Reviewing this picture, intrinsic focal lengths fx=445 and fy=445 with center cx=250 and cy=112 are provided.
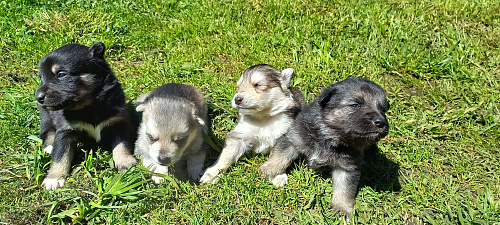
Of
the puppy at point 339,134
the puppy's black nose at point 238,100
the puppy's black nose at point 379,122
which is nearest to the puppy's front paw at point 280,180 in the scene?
the puppy at point 339,134

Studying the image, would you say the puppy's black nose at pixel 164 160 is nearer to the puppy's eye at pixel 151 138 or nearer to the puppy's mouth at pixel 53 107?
the puppy's eye at pixel 151 138

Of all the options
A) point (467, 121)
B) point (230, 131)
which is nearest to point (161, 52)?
point (230, 131)

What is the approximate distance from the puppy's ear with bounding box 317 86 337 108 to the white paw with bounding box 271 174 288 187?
111 cm

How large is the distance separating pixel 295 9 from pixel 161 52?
109 inches

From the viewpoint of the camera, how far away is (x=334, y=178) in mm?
5562

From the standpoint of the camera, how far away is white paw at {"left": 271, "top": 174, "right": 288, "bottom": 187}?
5781 millimetres

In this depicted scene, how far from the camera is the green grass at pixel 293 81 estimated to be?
535 cm

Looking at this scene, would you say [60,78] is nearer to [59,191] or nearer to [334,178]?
[59,191]

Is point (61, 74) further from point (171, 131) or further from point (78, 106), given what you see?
point (171, 131)

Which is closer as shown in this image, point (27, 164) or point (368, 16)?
point (27, 164)

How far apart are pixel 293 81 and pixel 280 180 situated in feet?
6.86

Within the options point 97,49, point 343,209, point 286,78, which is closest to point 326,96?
point 286,78

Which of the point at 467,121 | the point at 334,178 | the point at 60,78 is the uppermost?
the point at 60,78

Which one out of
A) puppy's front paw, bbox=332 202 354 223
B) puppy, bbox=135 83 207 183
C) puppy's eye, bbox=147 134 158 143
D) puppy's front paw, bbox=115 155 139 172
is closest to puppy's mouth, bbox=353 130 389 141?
puppy's front paw, bbox=332 202 354 223
